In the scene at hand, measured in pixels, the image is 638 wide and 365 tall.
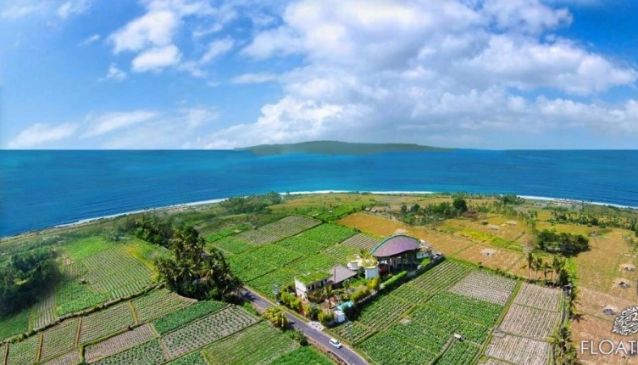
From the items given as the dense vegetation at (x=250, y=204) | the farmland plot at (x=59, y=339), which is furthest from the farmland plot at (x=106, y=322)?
the dense vegetation at (x=250, y=204)

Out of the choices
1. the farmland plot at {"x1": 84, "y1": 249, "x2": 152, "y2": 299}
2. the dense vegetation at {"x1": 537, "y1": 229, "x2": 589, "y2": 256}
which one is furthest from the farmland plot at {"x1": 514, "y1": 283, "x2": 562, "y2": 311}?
the farmland plot at {"x1": 84, "y1": 249, "x2": 152, "y2": 299}

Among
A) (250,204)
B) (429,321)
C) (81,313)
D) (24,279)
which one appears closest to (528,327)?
(429,321)

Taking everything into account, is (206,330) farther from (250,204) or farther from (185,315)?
(250,204)

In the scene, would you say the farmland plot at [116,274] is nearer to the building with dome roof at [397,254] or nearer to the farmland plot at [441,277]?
the building with dome roof at [397,254]

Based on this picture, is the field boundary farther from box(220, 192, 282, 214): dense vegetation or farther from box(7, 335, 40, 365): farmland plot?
box(220, 192, 282, 214): dense vegetation

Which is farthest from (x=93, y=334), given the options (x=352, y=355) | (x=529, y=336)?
(x=529, y=336)
